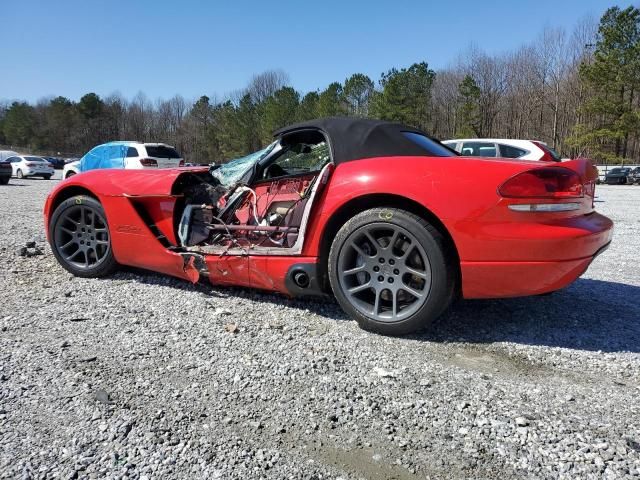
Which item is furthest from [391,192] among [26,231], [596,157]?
[596,157]

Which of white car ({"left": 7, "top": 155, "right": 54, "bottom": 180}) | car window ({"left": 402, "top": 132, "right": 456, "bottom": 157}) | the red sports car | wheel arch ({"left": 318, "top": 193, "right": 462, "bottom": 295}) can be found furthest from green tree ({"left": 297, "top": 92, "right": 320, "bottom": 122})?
wheel arch ({"left": 318, "top": 193, "right": 462, "bottom": 295})

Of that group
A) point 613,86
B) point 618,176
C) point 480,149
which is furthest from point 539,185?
point 613,86

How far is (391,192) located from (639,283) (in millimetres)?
2891

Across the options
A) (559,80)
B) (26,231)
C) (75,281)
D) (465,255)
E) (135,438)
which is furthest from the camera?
(559,80)

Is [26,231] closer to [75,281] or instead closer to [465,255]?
[75,281]

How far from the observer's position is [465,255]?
2.70 m

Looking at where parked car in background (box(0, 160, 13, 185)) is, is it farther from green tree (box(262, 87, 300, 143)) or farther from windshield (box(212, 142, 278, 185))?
green tree (box(262, 87, 300, 143))

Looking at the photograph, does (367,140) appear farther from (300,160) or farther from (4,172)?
(4,172)

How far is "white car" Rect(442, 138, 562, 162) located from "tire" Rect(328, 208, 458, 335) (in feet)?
25.3

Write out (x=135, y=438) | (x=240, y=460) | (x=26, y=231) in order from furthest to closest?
(x=26, y=231) → (x=135, y=438) → (x=240, y=460)

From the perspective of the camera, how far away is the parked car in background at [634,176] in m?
30.3

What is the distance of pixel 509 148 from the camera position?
10852 mm

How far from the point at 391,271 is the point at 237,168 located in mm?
1832

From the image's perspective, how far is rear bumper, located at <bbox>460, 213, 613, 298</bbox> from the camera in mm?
2578
